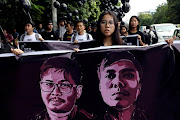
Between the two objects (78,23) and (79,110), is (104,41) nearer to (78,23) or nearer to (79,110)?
(79,110)

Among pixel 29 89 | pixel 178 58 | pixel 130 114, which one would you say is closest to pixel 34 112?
pixel 29 89

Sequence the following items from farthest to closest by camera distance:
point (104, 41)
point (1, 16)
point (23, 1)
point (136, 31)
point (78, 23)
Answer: point (1, 16)
point (23, 1)
point (78, 23)
point (136, 31)
point (104, 41)

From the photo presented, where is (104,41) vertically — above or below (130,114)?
above

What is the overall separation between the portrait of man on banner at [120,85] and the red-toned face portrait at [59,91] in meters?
0.35

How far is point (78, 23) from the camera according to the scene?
5539mm

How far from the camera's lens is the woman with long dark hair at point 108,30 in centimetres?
301

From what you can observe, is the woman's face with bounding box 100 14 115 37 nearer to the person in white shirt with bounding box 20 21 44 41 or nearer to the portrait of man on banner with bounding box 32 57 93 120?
the portrait of man on banner with bounding box 32 57 93 120

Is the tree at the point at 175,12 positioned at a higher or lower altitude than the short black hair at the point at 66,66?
higher

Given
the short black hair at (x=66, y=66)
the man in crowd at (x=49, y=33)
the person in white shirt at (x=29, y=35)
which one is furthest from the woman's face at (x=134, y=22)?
the man in crowd at (x=49, y=33)

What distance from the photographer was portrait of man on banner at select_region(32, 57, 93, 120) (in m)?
2.80

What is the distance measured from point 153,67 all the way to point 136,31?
91.4 inches

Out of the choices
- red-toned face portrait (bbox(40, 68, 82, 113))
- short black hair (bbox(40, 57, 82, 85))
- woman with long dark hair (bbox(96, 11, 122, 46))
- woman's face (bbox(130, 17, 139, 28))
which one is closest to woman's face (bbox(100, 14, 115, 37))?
woman with long dark hair (bbox(96, 11, 122, 46))

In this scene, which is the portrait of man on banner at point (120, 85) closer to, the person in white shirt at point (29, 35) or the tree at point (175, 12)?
the person in white shirt at point (29, 35)

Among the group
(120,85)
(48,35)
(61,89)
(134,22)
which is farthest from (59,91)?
(48,35)
